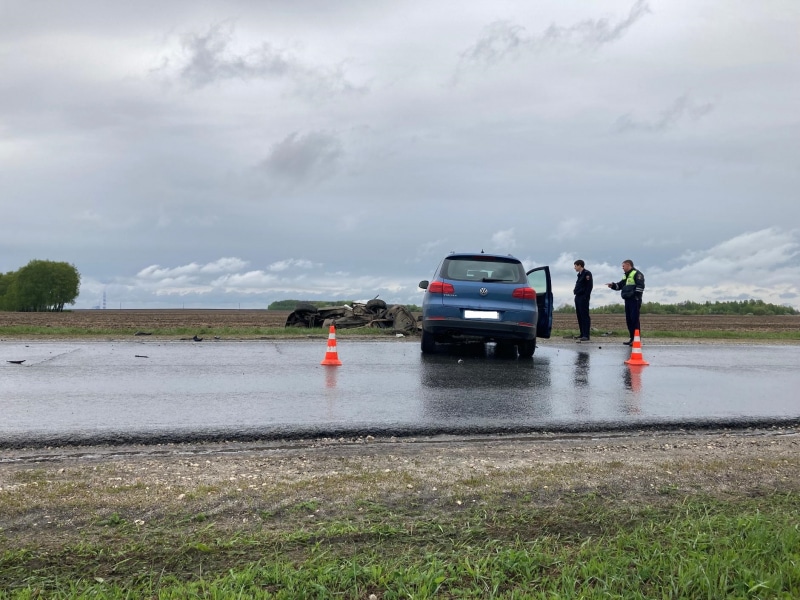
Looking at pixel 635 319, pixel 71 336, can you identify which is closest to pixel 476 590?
A: pixel 635 319

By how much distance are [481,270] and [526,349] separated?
1783 millimetres

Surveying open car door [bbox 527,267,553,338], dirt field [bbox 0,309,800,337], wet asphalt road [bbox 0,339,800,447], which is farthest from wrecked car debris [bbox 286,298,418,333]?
wet asphalt road [bbox 0,339,800,447]

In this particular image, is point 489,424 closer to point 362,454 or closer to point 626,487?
point 362,454

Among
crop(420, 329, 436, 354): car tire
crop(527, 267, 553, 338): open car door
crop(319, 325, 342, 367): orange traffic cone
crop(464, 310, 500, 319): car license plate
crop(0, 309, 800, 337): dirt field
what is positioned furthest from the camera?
crop(0, 309, 800, 337): dirt field

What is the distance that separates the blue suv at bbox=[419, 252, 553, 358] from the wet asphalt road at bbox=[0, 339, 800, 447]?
23.0 inches

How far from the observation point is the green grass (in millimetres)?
2816

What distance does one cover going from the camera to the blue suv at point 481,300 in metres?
11.6

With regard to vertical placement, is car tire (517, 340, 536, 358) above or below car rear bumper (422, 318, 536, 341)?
below

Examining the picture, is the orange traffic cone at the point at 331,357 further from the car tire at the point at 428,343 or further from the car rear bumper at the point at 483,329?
the car tire at the point at 428,343

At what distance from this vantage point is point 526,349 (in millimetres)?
12414

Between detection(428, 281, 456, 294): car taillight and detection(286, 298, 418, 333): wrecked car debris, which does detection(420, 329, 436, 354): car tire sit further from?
detection(286, 298, 418, 333): wrecked car debris

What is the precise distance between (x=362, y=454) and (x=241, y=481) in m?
1.15

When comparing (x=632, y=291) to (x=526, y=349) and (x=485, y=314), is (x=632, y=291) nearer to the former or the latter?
(x=526, y=349)

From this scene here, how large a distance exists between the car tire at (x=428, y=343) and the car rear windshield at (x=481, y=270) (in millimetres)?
1329
